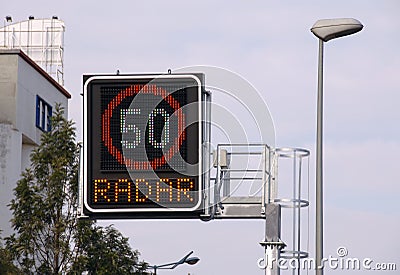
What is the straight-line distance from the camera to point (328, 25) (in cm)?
1878

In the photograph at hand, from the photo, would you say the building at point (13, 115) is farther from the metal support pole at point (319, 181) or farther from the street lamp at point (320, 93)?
the street lamp at point (320, 93)

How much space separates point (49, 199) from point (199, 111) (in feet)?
46.5

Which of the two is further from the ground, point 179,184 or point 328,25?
point 328,25

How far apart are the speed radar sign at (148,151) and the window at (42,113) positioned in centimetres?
3847

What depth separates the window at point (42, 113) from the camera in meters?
54.4

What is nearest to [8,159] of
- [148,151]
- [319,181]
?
[319,181]

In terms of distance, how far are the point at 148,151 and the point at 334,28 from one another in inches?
175

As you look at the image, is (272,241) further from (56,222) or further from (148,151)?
(56,222)

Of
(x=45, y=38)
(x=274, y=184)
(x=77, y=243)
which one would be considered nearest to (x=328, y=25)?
(x=274, y=184)

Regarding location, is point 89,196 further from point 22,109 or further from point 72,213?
point 22,109

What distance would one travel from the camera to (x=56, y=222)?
29.1m

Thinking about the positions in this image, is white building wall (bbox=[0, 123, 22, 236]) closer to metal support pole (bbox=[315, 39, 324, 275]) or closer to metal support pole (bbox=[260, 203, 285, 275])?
metal support pole (bbox=[315, 39, 324, 275])

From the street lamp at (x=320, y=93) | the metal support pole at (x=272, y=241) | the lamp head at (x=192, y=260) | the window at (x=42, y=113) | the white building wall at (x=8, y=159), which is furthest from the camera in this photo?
the window at (x=42, y=113)

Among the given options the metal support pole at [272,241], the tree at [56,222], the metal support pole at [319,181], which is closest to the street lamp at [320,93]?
the metal support pole at [319,181]
